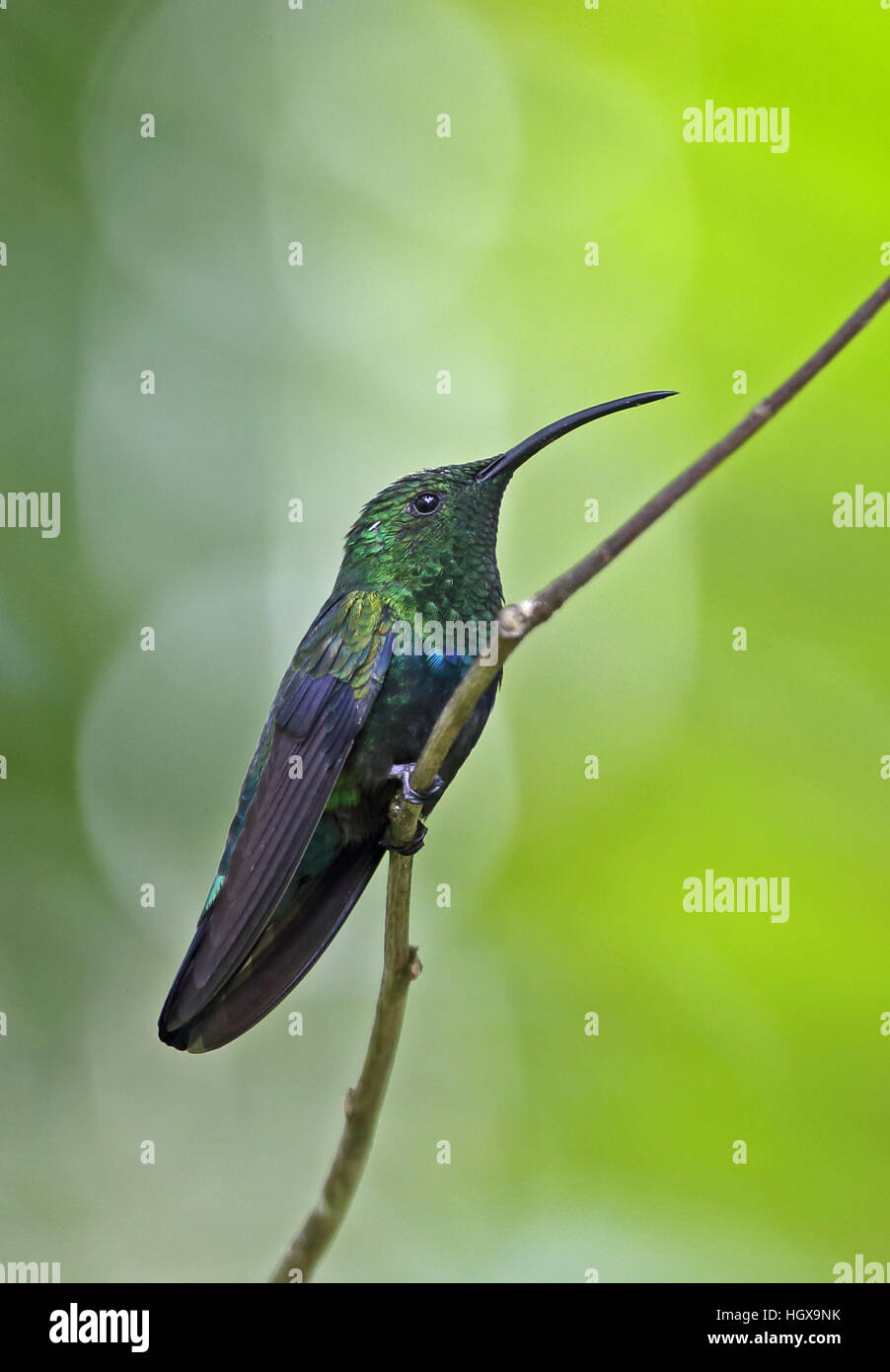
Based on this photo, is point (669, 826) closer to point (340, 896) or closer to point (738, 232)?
point (340, 896)

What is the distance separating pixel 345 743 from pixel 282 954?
0.54 meters

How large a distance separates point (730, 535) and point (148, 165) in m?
2.93

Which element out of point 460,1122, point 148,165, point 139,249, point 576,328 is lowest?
point 460,1122

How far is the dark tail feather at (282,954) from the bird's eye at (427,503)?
84cm

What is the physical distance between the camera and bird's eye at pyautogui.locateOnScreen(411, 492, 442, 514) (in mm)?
3138

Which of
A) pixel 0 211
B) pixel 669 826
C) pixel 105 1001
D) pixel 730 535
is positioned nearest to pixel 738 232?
pixel 730 535

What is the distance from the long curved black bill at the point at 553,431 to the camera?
2.81 meters

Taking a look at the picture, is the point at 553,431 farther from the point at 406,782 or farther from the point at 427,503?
the point at 406,782

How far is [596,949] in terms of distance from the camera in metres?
4.14

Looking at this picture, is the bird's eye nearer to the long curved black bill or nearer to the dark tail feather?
the long curved black bill

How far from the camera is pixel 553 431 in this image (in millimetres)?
2914

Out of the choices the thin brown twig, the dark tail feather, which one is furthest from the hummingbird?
the thin brown twig

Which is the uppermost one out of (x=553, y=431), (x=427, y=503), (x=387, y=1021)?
(x=553, y=431)

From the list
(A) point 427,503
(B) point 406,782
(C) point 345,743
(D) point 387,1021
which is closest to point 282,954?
(C) point 345,743
